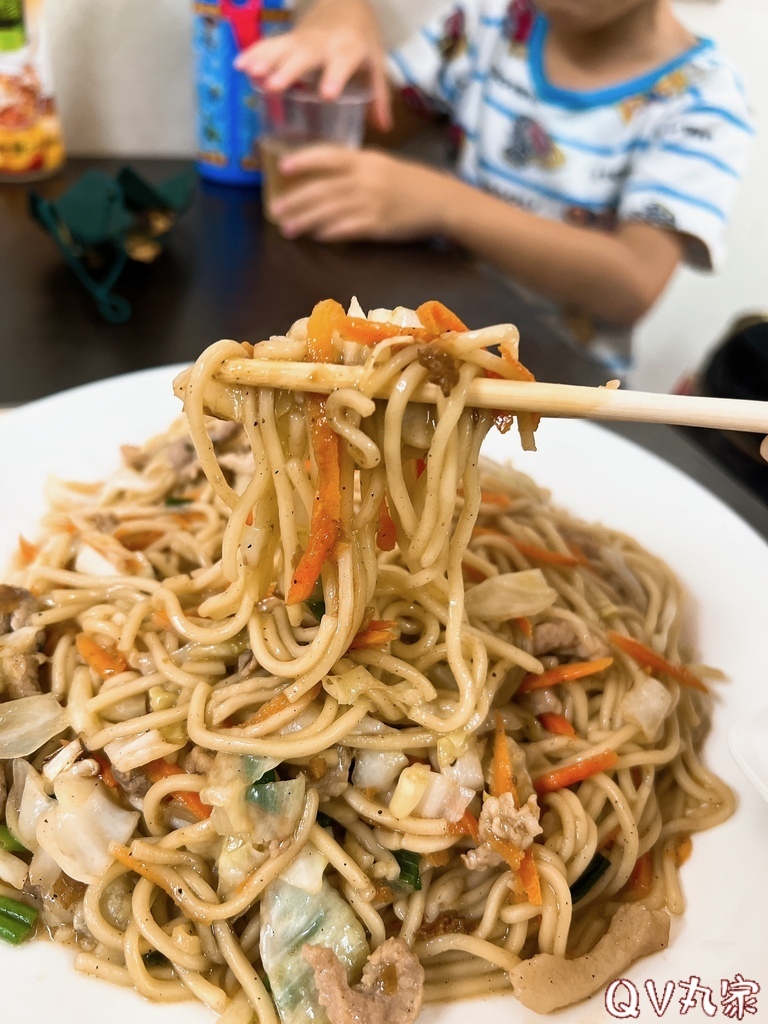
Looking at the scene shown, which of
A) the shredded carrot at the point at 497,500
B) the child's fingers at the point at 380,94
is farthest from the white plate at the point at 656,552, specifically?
the child's fingers at the point at 380,94

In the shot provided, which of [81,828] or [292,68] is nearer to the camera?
[81,828]

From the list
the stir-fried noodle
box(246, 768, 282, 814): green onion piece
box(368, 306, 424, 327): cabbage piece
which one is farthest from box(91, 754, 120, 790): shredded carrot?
box(368, 306, 424, 327): cabbage piece

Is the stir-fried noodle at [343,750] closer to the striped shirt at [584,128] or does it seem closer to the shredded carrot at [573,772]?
the shredded carrot at [573,772]

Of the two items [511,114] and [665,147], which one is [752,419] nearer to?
[665,147]

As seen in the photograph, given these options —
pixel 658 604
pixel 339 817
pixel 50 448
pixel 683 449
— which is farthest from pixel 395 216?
pixel 339 817

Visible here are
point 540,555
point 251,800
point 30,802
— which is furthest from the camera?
point 540,555

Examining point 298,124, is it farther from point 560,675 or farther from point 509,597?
point 560,675

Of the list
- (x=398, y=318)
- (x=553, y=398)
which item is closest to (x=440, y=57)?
(x=398, y=318)
